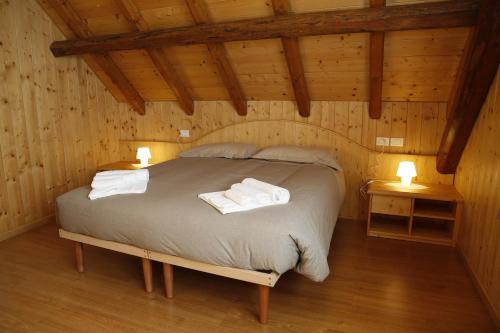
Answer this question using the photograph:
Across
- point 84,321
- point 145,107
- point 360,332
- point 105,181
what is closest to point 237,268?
point 360,332

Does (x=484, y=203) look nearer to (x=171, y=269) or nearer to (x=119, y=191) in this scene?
(x=171, y=269)

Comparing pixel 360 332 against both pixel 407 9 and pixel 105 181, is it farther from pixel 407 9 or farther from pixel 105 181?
pixel 407 9

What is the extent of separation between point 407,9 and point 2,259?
3.52 meters

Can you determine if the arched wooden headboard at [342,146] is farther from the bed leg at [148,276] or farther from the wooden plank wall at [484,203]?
the bed leg at [148,276]

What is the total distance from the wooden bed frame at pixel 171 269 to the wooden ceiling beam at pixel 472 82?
1816 mm

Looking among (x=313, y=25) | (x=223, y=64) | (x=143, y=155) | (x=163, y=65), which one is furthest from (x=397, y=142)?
(x=143, y=155)

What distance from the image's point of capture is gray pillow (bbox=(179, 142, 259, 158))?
3.54m

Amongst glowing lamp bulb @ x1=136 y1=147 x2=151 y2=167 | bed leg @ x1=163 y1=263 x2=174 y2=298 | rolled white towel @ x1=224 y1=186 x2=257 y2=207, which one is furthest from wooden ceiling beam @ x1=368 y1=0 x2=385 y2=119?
glowing lamp bulb @ x1=136 y1=147 x2=151 y2=167

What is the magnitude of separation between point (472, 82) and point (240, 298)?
6.80ft

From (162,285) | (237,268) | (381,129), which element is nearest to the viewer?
(237,268)

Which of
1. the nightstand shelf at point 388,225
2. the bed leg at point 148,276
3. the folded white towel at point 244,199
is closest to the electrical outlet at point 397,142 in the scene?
the nightstand shelf at point 388,225

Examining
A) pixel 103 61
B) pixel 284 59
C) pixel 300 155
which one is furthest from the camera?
pixel 103 61

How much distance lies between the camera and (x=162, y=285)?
7.61ft

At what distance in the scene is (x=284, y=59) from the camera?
10.4 feet
